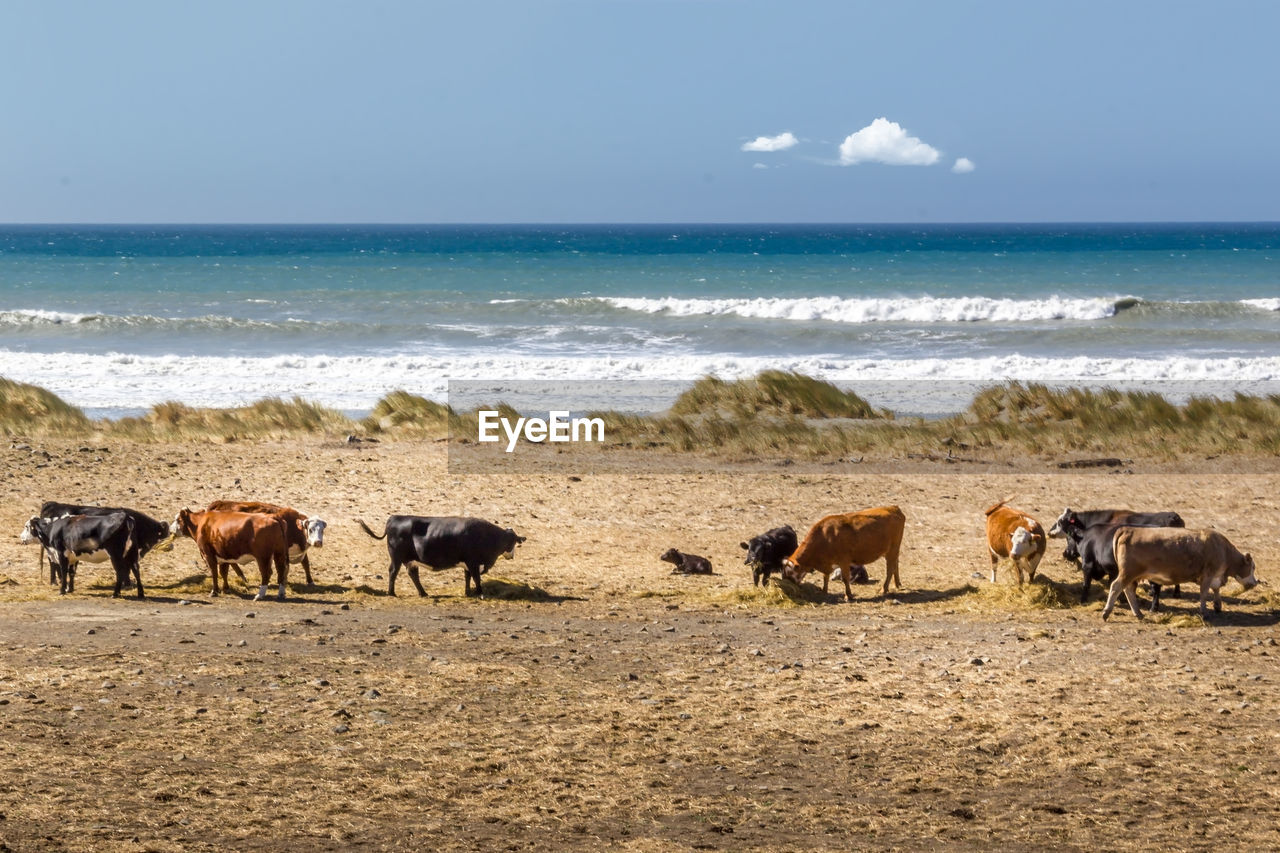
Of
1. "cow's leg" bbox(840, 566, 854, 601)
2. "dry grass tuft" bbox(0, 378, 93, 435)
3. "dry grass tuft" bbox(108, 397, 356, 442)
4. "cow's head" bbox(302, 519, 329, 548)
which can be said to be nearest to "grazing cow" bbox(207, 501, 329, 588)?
"cow's head" bbox(302, 519, 329, 548)

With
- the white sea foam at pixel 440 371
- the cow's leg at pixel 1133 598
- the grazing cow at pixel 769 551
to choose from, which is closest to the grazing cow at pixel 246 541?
the grazing cow at pixel 769 551

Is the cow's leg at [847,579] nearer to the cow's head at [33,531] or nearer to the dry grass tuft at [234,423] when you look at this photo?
the cow's head at [33,531]

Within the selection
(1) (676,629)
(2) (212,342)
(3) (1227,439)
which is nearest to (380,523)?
(1) (676,629)

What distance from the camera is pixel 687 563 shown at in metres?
13.2

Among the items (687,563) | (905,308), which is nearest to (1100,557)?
(687,563)

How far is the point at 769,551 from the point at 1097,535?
2783mm

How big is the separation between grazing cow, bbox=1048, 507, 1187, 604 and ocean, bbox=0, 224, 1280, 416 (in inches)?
721

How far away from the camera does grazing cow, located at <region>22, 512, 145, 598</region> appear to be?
1148 cm

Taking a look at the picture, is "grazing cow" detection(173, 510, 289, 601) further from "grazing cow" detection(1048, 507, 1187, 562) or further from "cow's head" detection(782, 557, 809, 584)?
"grazing cow" detection(1048, 507, 1187, 562)

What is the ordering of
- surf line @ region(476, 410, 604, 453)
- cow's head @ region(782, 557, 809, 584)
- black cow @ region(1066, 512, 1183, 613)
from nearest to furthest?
black cow @ region(1066, 512, 1183, 613) < cow's head @ region(782, 557, 809, 584) < surf line @ region(476, 410, 604, 453)

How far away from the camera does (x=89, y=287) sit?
221 feet

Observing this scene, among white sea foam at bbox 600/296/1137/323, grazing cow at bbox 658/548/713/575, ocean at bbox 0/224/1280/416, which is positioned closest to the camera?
grazing cow at bbox 658/548/713/575

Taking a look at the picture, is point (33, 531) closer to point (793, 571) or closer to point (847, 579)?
point (793, 571)

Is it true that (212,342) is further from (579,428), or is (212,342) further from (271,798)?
(271,798)
